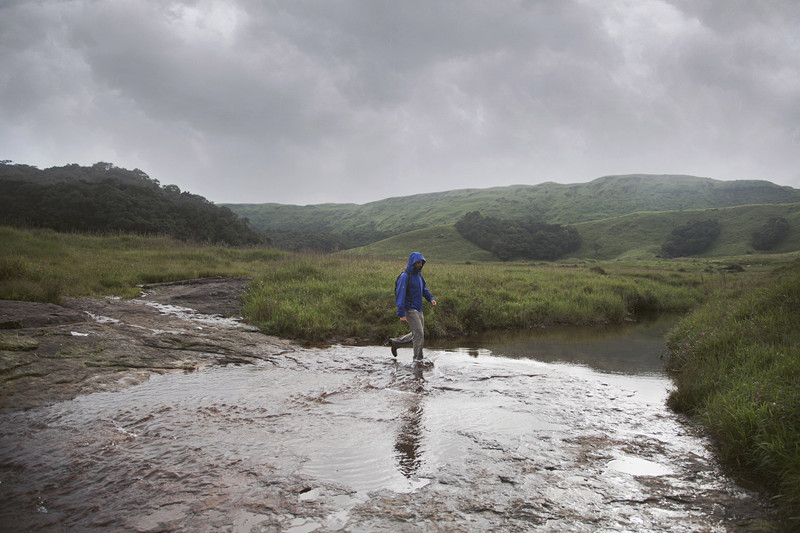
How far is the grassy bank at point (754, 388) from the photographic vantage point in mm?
4348

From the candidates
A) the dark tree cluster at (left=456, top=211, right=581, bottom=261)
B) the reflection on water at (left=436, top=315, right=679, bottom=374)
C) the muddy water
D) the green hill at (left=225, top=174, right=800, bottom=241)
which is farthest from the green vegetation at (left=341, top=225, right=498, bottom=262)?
the muddy water

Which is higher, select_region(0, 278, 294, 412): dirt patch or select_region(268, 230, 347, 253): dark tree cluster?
select_region(268, 230, 347, 253): dark tree cluster

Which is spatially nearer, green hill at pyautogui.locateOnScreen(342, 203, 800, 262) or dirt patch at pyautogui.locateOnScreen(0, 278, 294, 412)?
dirt patch at pyautogui.locateOnScreen(0, 278, 294, 412)

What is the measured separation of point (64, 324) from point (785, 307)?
16.0 m

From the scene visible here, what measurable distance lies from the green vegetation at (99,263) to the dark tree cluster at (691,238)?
80.8 metres

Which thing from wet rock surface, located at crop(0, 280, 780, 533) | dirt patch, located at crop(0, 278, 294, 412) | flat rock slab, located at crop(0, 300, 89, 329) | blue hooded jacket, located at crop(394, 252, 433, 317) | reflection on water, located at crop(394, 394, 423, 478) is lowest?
reflection on water, located at crop(394, 394, 423, 478)

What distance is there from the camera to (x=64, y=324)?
9.53 metres

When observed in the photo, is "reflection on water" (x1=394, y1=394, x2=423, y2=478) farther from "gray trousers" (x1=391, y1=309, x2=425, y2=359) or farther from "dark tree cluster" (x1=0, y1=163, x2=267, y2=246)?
"dark tree cluster" (x1=0, y1=163, x2=267, y2=246)

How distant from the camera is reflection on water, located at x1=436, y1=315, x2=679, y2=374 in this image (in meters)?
11.2

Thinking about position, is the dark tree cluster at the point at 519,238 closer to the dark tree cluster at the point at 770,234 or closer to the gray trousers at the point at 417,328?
the dark tree cluster at the point at 770,234

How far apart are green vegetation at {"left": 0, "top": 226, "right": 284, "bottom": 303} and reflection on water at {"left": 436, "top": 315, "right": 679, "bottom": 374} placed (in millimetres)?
13047

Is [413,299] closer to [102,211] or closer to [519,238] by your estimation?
[102,211]

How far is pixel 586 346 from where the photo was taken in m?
13.4

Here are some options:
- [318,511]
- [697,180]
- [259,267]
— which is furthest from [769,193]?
[318,511]
